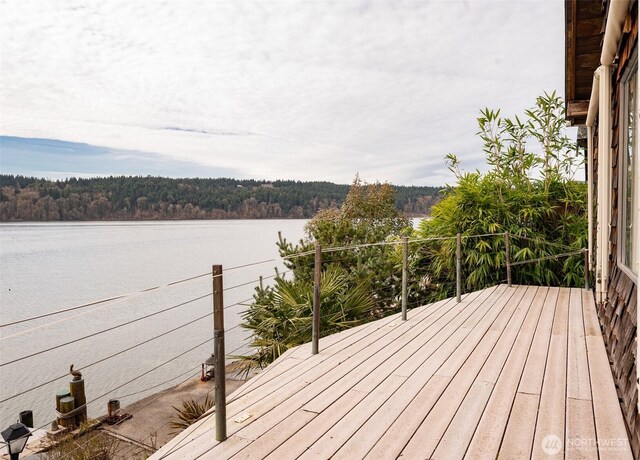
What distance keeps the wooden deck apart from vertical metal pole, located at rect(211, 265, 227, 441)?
7 cm

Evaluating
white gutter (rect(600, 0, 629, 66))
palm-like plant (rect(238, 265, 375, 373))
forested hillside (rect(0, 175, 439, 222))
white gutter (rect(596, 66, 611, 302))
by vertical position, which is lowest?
palm-like plant (rect(238, 265, 375, 373))

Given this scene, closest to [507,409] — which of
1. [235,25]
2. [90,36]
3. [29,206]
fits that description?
[235,25]

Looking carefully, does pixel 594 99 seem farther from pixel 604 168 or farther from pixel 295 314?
pixel 295 314

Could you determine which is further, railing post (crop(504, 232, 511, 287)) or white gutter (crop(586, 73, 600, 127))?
railing post (crop(504, 232, 511, 287))

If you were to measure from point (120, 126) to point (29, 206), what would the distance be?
14.5 metres

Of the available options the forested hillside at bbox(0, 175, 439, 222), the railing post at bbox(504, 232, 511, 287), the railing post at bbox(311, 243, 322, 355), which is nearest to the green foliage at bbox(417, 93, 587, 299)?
the railing post at bbox(504, 232, 511, 287)

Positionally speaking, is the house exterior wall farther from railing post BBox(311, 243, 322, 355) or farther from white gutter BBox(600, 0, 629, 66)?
railing post BBox(311, 243, 322, 355)

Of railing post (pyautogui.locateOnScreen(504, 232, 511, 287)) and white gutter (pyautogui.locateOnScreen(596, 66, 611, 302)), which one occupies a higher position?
white gutter (pyautogui.locateOnScreen(596, 66, 611, 302))

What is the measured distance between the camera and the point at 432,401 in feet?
7.15

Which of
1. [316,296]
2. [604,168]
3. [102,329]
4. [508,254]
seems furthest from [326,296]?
[102,329]

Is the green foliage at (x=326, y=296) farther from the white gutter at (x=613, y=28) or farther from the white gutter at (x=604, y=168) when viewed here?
the white gutter at (x=613, y=28)

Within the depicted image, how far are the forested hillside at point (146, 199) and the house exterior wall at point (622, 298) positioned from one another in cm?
3083

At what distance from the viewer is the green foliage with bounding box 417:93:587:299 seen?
600 centimetres

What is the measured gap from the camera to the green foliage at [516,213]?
6004mm
